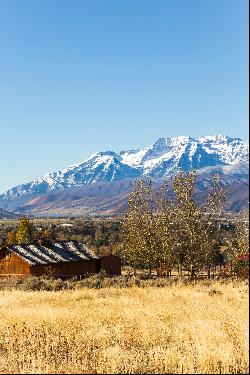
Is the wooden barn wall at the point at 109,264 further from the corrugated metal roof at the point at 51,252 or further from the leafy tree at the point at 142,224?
the leafy tree at the point at 142,224

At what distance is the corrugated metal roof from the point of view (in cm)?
6194

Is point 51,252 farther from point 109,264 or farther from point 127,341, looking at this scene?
point 127,341

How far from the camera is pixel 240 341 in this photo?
11.6 metres

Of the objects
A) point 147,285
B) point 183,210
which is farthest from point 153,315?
point 183,210

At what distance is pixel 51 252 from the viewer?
6556 centimetres

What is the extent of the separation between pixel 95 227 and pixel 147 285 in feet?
412

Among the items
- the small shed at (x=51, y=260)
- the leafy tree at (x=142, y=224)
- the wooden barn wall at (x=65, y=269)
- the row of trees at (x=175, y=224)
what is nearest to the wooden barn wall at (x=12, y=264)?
the small shed at (x=51, y=260)

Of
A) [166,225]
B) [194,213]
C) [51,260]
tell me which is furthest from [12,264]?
[194,213]

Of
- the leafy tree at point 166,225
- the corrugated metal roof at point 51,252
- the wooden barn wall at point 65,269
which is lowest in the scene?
the wooden barn wall at point 65,269

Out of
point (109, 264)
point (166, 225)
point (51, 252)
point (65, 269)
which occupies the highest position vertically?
point (166, 225)

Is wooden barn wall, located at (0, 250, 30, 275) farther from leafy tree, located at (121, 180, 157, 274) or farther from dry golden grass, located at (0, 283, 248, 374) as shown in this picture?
dry golden grass, located at (0, 283, 248, 374)

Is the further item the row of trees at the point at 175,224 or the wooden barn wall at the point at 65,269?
the wooden barn wall at the point at 65,269

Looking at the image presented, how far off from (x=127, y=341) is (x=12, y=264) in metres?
52.0

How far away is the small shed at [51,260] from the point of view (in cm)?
6081
